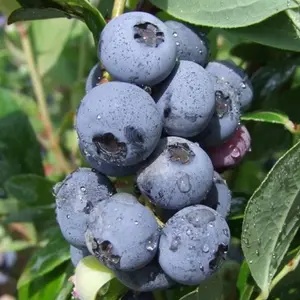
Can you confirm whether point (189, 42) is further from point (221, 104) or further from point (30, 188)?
point (30, 188)

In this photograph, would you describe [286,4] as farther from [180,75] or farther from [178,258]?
[178,258]

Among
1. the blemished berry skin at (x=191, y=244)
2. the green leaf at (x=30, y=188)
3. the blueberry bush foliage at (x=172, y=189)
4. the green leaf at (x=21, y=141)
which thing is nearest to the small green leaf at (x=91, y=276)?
the blueberry bush foliage at (x=172, y=189)

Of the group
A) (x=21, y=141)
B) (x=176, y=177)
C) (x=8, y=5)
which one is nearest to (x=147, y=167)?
(x=176, y=177)

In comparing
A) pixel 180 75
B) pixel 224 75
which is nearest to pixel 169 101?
pixel 180 75

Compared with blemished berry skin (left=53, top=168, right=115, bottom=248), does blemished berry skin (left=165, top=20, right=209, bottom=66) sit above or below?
above

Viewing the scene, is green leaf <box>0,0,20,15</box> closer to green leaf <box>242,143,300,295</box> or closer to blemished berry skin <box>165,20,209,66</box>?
blemished berry skin <box>165,20,209,66</box>

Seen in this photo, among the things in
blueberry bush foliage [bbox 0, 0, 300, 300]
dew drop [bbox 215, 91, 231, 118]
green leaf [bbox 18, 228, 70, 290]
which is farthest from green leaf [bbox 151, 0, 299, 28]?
green leaf [bbox 18, 228, 70, 290]

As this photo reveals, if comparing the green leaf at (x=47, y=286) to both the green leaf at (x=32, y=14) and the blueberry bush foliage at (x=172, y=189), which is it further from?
the green leaf at (x=32, y=14)
